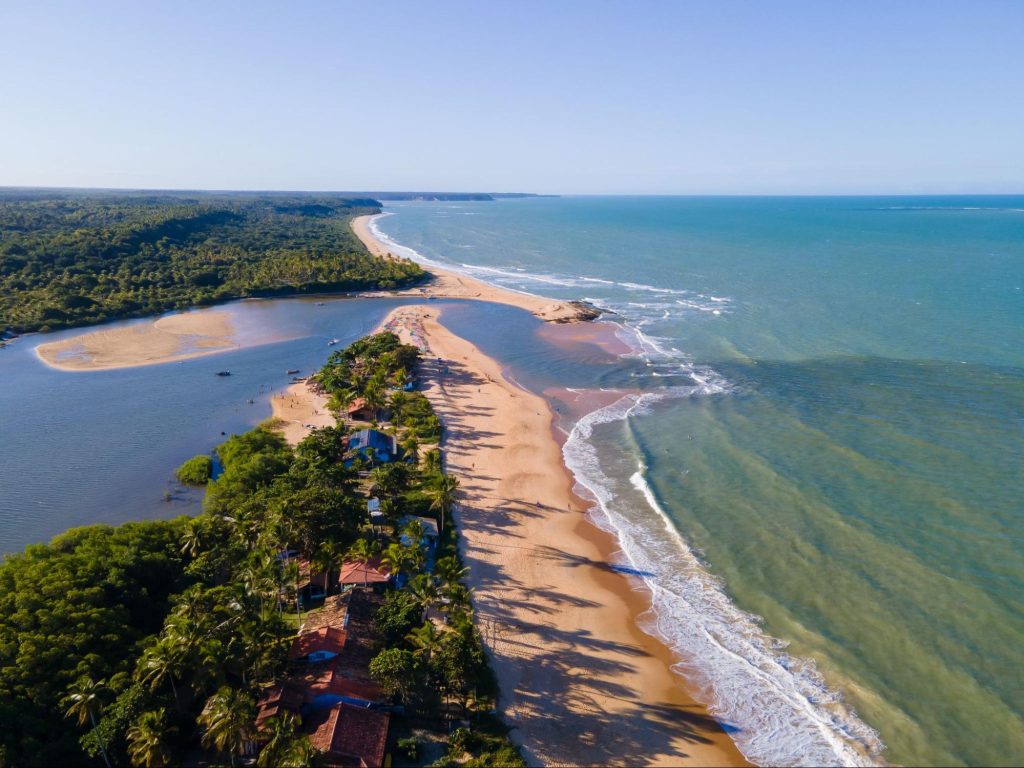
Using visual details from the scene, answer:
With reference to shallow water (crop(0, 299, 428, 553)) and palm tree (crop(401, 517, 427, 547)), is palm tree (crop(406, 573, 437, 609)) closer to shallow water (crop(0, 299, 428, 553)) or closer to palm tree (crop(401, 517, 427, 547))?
palm tree (crop(401, 517, 427, 547))

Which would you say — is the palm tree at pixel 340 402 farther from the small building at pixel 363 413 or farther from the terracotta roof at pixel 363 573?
the terracotta roof at pixel 363 573

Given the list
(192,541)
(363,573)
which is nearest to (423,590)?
(363,573)

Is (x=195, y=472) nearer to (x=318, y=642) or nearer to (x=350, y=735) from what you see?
(x=318, y=642)

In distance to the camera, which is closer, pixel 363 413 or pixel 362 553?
pixel 362 553

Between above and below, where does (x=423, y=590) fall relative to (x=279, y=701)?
above

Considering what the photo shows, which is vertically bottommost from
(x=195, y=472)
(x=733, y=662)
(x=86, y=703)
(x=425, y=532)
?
(x=733, y=662)

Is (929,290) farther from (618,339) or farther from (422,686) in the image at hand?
(422,686)

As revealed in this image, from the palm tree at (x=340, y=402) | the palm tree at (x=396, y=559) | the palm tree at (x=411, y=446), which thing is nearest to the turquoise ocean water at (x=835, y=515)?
the palm tree at (x=411, y=446)

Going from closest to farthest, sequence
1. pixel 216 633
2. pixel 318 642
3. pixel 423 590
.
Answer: pixel 216 633, pixel 318 642, pixel 423 590
